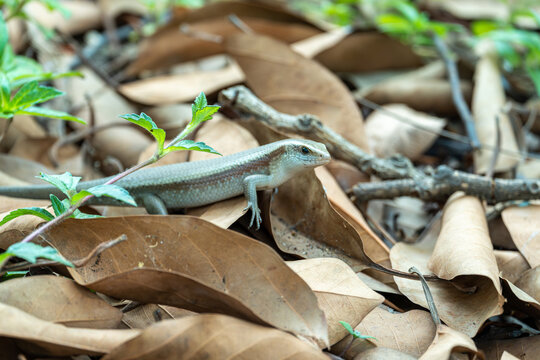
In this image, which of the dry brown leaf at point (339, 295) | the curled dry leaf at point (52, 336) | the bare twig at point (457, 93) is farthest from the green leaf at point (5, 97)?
the bare twig at point (457, 93)

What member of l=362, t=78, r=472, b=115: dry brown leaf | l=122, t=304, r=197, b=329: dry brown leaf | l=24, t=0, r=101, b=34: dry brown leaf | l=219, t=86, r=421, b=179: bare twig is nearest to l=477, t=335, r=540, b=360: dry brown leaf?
l=219, t=86, r=421, b=179: bare twig

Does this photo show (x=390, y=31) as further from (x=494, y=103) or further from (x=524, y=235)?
(x=524, y=235)

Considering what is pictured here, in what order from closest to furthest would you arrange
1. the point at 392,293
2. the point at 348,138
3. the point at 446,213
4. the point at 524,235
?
the point at 392,293
the point at 524,235
the point at 446,213
the point at 348,138

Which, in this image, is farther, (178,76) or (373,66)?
(373,66)

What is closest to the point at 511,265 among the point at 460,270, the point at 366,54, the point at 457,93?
the point at 460,270

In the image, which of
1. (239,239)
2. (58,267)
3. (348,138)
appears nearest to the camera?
(239,239)

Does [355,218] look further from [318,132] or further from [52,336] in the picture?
[52,336]

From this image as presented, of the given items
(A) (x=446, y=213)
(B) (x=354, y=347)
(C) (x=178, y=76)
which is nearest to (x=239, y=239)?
(B) (x=354, y=347)
